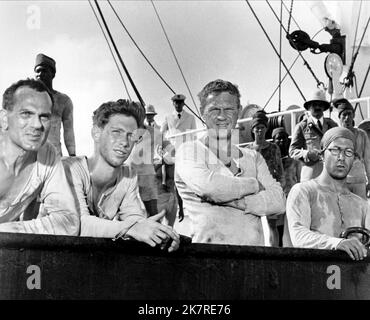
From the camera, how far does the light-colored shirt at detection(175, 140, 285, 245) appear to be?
A: 4.00 metres

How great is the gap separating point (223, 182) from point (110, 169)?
23.9 inches

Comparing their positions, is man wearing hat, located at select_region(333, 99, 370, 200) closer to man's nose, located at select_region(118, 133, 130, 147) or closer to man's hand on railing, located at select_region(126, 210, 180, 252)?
man's nose, located at select_region(118, 133, 130, 147)

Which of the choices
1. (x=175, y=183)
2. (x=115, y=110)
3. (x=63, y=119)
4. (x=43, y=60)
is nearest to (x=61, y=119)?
(x=63, y=119)

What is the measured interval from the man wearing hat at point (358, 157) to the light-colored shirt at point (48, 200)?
2871 millimetres

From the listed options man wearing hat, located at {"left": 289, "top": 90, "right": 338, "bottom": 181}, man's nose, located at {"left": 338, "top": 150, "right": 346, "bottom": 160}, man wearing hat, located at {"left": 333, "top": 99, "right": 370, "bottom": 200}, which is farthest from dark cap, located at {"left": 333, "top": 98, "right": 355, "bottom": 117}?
man's nose, located at {"left": 338, "top": 150, "right": 346, "bottom": 160}

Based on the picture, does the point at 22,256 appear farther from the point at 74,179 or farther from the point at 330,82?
the point at 330,82

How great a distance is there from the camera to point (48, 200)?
3.39 meters

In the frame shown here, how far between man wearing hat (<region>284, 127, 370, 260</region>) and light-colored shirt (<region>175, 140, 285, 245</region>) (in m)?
0.14

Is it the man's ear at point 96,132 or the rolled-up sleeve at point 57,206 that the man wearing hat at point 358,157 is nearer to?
the man's ear at point 96,132

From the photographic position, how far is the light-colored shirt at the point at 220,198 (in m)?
4.00

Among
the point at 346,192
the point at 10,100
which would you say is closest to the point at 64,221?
the point at 10,100

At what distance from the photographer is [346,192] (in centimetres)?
439

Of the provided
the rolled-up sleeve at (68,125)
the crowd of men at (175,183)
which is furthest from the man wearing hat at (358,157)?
the rolled-up sleeve at (68,125)

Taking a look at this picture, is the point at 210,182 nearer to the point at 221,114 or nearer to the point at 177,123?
the point at 221,114
